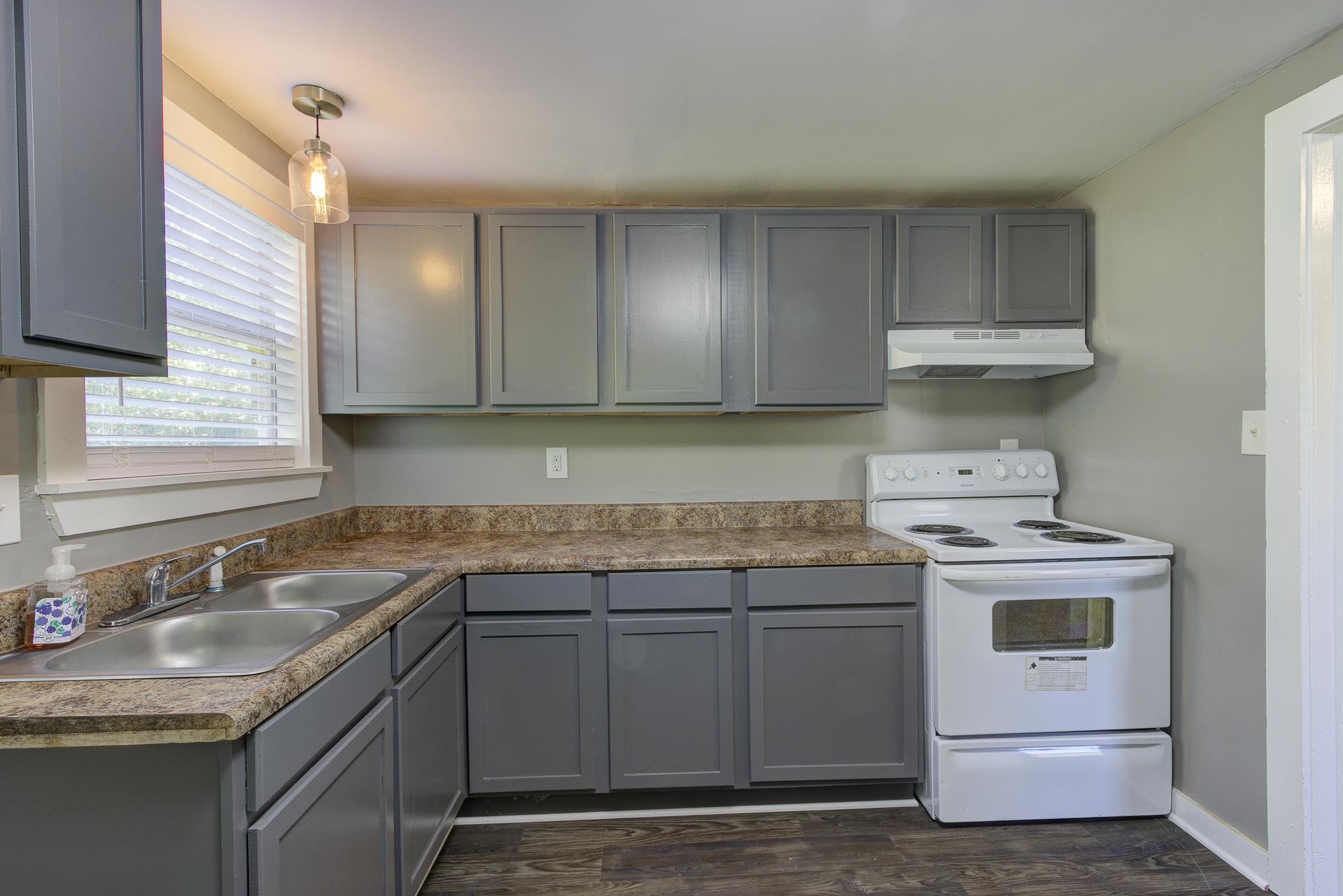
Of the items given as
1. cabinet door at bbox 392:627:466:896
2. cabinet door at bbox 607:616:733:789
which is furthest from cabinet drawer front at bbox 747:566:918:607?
cabinet door at bbox 392:627:466:896

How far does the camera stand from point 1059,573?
1.85 m

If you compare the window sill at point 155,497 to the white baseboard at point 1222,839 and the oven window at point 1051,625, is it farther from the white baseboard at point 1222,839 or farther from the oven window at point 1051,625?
the white baseboard at point 1222,839

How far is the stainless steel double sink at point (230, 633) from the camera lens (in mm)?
1011

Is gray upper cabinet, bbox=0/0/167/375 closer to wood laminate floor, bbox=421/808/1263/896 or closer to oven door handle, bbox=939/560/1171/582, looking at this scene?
wood laminate floor, bbox=421/808/1263/896

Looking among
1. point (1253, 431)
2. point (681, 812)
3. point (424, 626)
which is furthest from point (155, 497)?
point (1253, 431)

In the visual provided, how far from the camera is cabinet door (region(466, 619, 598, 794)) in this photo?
190 centimetres

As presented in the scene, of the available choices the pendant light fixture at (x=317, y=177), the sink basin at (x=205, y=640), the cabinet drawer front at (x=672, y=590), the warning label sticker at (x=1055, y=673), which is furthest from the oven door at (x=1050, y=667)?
the pendant light fixture at (x=317, y=177)

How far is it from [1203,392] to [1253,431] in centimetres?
20

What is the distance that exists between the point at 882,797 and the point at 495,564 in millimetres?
1553

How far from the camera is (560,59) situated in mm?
1481

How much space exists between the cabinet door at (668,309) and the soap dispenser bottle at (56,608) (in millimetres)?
1485

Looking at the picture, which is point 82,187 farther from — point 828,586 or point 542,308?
point 828,586

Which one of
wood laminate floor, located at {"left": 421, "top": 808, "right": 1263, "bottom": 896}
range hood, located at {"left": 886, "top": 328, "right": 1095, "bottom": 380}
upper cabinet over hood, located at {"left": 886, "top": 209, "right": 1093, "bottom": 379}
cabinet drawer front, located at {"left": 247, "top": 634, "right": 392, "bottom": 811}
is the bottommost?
wood laminate floor, located at {"left": 421, "top": 808, "right": 1263, "bottom": 896}

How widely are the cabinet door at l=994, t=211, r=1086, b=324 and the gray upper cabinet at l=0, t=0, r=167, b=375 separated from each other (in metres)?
2.48
